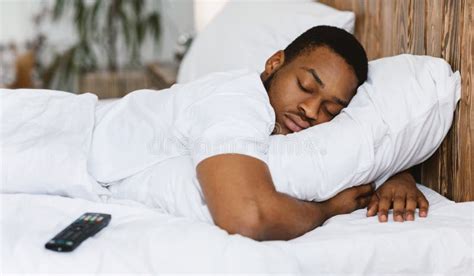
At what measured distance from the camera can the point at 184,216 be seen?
115 cm

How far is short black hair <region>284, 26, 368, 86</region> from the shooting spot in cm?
134

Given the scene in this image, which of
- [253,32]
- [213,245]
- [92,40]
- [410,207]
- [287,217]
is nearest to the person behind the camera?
[213,245]

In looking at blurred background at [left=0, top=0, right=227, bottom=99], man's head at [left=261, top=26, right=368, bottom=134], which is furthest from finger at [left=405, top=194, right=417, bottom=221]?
blurred background at [left=0, top=0, right=227, bottom=99]

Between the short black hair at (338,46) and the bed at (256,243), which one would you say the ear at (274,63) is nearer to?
the short black hair at (338,46)

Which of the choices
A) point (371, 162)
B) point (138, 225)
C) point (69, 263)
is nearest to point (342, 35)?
Answer: point (371, 162)

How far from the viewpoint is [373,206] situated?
1.22m

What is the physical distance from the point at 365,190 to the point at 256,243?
14.8 inches

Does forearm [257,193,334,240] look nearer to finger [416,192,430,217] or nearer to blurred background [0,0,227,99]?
finger [416,192,430,217]

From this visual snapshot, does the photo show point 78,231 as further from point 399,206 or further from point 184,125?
point 399,206

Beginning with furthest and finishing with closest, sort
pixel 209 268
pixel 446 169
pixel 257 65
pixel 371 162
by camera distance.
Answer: pixel 257 65, pixel 446 169, pixel 371 162, pixel 209 268

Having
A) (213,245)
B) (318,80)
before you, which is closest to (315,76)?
(318,80)

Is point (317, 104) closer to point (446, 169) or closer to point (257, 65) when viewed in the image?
point (446, 169)

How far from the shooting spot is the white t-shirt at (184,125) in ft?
3.63

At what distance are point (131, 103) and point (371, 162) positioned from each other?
0.56 meters
